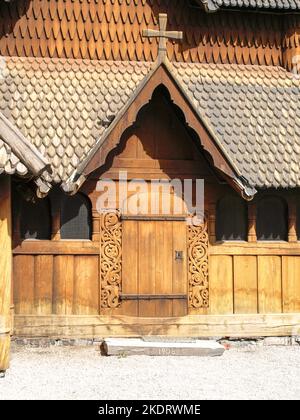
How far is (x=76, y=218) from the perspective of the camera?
9.77 metres

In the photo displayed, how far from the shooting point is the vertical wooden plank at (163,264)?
980cm

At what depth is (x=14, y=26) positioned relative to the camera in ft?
35.2

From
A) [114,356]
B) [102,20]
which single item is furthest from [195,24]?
[114,356]

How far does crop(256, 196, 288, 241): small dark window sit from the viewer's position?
10305 mm

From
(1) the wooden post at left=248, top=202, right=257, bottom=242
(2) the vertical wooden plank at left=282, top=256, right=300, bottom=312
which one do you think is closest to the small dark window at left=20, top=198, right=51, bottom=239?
(1) the wooden post at left=248, top=202, right=257, bottom=242

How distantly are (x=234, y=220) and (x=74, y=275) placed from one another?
2.78 meters

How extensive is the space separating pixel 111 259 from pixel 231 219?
6.92ft

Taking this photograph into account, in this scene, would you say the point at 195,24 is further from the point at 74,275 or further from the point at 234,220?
the point at 74,275

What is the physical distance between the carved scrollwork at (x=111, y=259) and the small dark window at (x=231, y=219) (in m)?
1.68

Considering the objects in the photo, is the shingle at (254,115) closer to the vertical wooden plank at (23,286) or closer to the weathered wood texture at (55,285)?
the weathered wood texture at (55,285)

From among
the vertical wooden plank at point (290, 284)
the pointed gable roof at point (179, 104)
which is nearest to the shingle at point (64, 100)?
the pointed gable roof at point (179, 104)

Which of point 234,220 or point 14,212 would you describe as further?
point 234,220

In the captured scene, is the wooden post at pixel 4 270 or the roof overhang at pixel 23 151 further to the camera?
the wooden post at pixel 4 270
